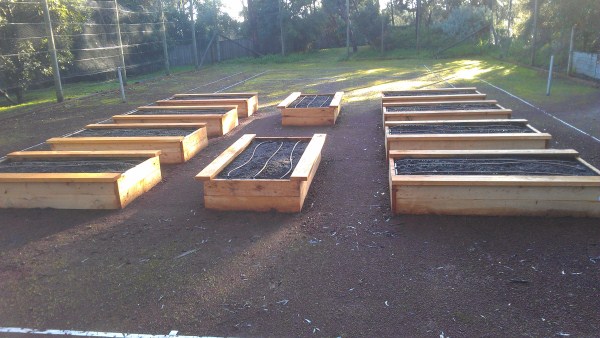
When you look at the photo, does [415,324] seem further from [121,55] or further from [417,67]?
[417,67]

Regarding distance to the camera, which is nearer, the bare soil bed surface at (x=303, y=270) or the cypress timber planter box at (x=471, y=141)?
the bare soil bed surface at (x=303, y=270)

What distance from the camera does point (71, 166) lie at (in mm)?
5570

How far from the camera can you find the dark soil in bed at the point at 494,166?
4.77 metres

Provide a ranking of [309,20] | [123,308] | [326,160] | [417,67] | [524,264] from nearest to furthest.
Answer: [123,308], [524,264], [326,160], [417,67], [309,20]

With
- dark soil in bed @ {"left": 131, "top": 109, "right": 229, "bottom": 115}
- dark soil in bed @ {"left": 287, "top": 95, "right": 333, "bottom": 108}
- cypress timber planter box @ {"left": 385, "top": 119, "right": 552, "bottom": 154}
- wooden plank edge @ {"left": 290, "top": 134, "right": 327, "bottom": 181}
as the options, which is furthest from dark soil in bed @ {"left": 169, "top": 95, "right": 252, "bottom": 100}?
cypress timber planter box @ {"left": 385, "top": 119, "right": 552, "bottom": 154}

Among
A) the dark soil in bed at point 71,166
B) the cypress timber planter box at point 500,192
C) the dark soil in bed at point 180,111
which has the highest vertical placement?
the dark soil in bed at point 180,111

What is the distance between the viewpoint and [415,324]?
2.93 m

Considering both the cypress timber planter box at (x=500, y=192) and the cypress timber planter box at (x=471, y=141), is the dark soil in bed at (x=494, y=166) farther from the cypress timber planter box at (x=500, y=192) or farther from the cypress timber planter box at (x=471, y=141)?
the cypress timber planter box at (x=471, y=141)

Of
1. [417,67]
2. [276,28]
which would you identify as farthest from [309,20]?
[417,67]

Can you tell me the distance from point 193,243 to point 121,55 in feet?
50.6

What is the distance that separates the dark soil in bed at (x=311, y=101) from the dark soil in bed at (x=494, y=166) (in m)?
4.85

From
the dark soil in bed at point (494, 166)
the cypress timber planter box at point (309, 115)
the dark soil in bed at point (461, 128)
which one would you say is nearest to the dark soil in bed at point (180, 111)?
the cypress timber planter box at point (309, 115)

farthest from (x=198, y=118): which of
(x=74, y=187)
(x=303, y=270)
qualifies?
(x=303, y=270)

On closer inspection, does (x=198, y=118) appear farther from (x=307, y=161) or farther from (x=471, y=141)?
(x=471, y=141)
